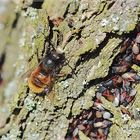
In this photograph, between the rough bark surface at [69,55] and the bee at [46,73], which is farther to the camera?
the bee at [46,73]

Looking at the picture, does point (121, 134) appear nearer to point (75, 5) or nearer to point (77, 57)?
point (77, 57)

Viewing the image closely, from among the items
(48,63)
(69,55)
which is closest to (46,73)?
Answer: (48,63)

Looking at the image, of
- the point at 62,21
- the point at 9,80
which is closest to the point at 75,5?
the point at 62,21

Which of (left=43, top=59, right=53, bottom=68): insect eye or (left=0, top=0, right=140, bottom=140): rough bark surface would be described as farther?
(left=43, top=59, right=53, bottom=68): insect eye

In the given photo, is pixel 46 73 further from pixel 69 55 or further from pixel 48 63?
pixel 69 55
